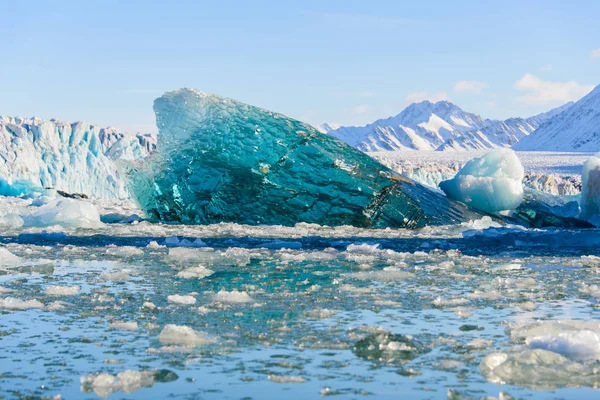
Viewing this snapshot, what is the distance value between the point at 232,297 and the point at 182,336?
44.8 inches

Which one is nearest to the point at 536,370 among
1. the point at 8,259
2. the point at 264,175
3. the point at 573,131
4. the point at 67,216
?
the point at 8,259

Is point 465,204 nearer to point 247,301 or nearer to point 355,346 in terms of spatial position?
point 247,301

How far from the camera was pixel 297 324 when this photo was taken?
391cm

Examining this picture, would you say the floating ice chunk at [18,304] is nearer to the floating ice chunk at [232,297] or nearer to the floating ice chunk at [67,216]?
the floating ice chunk at [232,297]

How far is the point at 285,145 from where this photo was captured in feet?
39.0

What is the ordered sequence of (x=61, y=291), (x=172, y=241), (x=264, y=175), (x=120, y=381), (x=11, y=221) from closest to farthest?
(x=120, y=381) < (x=61, y=291) < (x=172, y=241) < (x=264, y=175) < (x=11, y=221)

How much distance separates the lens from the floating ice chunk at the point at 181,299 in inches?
176

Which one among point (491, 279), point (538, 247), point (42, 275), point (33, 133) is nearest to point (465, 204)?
point (538, 247)

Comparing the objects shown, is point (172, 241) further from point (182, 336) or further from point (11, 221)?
point (182, 336)

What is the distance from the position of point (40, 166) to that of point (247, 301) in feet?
114

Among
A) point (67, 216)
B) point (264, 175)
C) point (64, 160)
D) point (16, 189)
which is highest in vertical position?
point (64, 160)

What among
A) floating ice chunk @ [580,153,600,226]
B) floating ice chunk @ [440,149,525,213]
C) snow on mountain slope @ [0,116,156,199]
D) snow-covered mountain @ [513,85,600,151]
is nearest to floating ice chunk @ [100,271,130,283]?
floating ice chunk @ [440,149,525,213]

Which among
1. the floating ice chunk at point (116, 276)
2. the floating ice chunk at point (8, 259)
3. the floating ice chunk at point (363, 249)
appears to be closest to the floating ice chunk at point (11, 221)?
the floating ice chunk at point (8, 259)

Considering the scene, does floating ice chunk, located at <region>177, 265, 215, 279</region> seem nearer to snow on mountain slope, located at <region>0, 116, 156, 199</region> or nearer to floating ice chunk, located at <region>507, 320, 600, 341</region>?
floating ice chunk, located at <region>507, 320, 600, 341</region>
